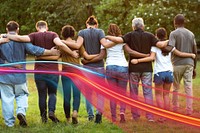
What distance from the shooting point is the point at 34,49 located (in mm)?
8141

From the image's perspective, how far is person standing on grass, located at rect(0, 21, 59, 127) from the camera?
809cm

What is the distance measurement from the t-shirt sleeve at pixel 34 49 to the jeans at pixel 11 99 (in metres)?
0.56

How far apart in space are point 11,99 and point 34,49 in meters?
0.91

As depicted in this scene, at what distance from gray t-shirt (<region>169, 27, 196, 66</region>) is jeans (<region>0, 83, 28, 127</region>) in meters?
2.89

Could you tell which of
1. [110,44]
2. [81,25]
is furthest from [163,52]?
[81,25]

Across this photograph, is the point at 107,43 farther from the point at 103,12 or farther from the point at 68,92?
the point at 103,12

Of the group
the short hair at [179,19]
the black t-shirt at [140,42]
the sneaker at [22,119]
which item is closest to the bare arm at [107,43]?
the black t-shirt at [140,42]

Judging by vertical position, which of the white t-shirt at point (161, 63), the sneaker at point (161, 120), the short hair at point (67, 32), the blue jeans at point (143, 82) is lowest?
the sneaker at point (161, 120)

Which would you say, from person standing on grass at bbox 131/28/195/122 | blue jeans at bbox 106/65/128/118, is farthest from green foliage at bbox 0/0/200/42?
blue jeans at bbox 106/65/128/118

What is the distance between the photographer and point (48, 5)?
122 feet

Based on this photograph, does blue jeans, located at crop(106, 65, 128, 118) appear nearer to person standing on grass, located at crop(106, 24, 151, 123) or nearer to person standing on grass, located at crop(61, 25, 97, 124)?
person standing on grass, located at crop(106, 24, 151, 123)

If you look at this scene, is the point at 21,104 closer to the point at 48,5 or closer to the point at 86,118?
the point at 86,118

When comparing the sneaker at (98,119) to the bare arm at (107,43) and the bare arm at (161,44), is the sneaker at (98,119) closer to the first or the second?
the bare arm at (107,43)

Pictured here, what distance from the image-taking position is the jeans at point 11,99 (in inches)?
320
